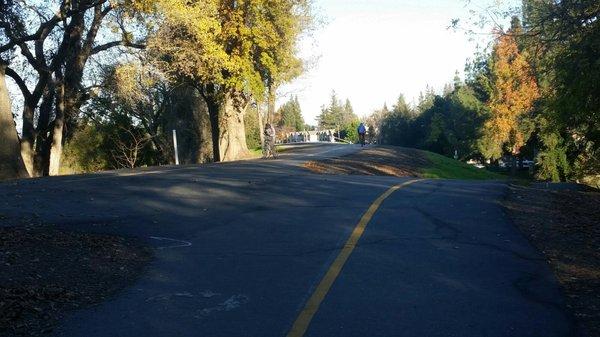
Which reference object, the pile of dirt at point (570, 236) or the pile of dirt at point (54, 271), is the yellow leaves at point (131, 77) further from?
the pile of dirt at point (54, 271)

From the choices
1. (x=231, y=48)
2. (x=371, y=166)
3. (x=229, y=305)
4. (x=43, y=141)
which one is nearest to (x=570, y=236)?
(x=229, y=305)

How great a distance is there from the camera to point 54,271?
25.0ft

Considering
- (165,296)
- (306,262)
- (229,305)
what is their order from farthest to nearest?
(306,262)
(165,296)
(229,305)

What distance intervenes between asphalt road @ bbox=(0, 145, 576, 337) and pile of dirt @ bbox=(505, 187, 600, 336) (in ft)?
0.70

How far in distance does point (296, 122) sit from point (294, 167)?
445 ft

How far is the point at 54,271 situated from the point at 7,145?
17117 mm

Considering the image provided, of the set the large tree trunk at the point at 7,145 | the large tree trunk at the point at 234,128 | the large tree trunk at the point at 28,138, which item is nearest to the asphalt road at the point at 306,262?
the large tree trunk at the point at 7,145

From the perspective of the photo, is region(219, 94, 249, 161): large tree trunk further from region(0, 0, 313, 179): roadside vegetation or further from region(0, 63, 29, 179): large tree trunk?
region(0, 63, 29, 179): large tree trunk

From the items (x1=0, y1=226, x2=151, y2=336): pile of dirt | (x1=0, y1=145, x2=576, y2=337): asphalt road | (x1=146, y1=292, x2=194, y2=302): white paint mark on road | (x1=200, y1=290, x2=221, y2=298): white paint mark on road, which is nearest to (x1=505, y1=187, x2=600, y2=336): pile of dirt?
(x1=0, y1=145, x2=576, y2=337): asphalt road

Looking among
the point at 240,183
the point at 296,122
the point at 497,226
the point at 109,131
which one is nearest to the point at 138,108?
the point at 109,131

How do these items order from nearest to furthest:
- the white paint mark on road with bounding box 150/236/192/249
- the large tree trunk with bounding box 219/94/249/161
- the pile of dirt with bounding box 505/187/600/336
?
the pile of dirt with bounding box 505/187/600/336 → the white paint mark on road with bounding box 150/236/192/249 → the large tree trunk with bounding box 219/94/249/161

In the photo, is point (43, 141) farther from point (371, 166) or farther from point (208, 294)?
point (208, 294)

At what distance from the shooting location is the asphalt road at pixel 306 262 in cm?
600

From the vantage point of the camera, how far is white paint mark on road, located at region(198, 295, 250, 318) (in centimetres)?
638
